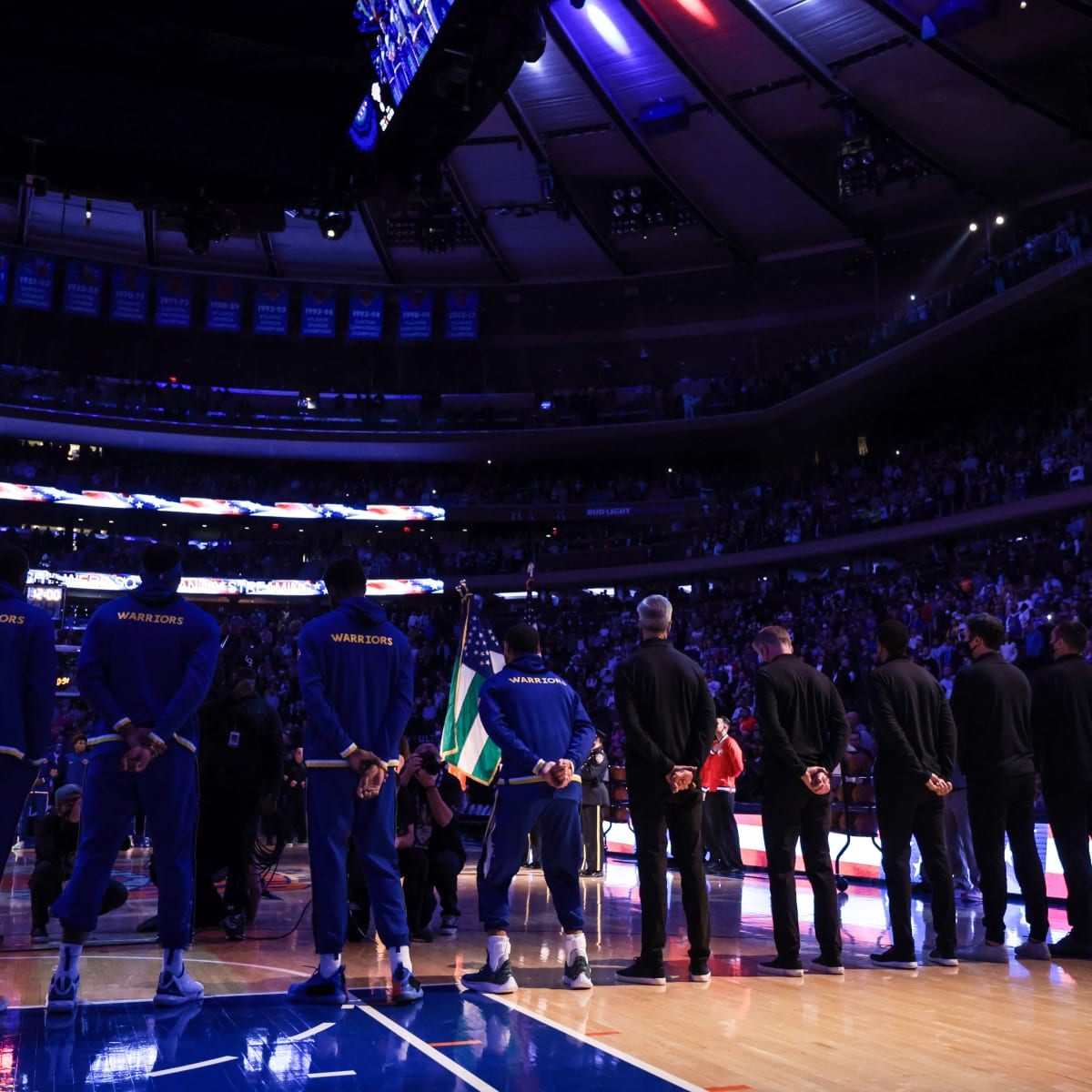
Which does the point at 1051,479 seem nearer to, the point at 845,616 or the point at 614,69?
the point at 845,616

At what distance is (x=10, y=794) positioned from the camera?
511cm

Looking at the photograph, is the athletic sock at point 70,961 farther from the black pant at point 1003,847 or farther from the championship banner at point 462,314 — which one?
the championship banner at point 462,314

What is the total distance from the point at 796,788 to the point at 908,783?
0.75 metres

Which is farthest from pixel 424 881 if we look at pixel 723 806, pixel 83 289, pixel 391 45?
pixel 83 289

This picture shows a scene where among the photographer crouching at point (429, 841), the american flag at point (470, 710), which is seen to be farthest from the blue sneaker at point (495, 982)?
the american flag at point (470, 710)

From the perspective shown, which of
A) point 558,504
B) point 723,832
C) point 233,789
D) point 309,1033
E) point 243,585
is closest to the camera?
point 309,1033

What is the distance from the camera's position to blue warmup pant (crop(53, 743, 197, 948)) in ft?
16.7

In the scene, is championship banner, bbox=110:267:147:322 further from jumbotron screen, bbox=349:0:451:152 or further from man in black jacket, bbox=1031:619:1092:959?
man in black jacket, bbox=1031:619:1092:959

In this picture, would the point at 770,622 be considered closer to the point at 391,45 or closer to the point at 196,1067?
the point at 391,45

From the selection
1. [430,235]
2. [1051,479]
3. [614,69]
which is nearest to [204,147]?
[614,69]

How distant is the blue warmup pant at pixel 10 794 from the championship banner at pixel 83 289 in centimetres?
3469

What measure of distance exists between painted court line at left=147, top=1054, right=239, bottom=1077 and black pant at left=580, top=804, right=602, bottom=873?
29.6 feet

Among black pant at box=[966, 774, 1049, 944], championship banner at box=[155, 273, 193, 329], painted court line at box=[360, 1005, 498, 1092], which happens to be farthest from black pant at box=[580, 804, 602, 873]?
championship banner at box=[155, 273, 193, 329]

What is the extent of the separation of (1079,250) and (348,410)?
2354 centimetres
